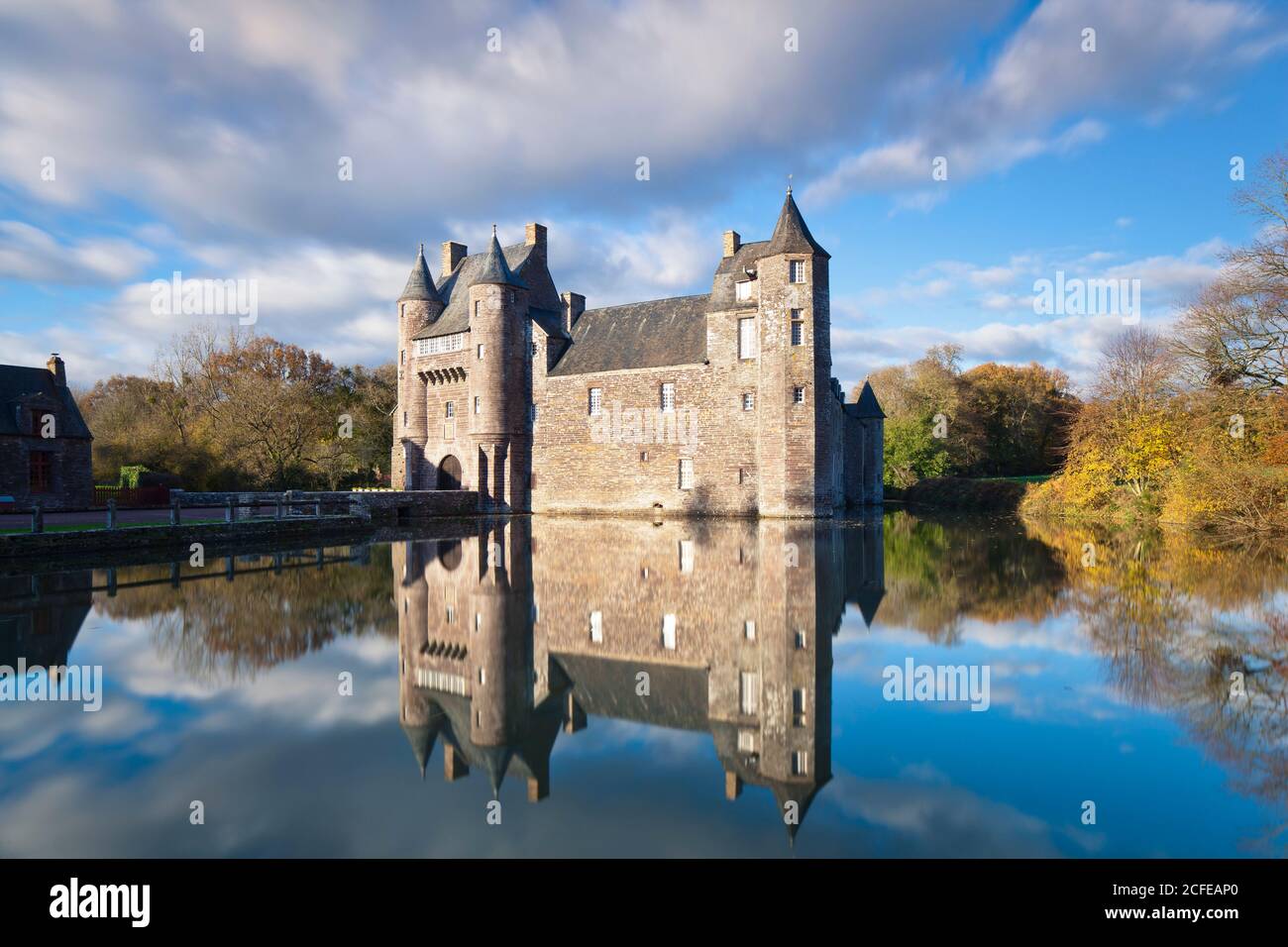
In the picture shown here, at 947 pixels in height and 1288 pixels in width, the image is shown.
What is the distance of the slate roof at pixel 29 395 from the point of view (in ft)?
92.8

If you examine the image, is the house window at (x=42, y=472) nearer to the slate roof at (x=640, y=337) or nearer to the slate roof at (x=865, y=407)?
the slate roof at (x=640, y=337)

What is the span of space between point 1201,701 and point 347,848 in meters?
6.49

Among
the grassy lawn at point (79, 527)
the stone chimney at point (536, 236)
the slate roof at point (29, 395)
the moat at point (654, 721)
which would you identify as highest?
the stone chimney at point (536, 236)

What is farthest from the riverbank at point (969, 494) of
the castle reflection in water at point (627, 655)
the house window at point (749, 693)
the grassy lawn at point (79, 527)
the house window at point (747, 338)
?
the grassy lawn at point (79, 527)

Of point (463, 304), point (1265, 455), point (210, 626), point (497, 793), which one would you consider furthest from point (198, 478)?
point (1265, 455)

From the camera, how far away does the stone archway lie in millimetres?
36875

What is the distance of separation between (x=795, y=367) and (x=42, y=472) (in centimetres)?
3035

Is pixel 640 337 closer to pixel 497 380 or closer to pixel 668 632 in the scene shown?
pixel 497 380

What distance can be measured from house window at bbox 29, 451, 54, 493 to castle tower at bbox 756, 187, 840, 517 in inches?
1134

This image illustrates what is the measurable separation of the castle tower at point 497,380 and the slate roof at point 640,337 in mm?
2398

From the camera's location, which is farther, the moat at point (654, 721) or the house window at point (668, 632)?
the house window at point (668, 632)

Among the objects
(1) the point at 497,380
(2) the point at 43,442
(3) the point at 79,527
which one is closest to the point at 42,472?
(2) the point at 43,442
